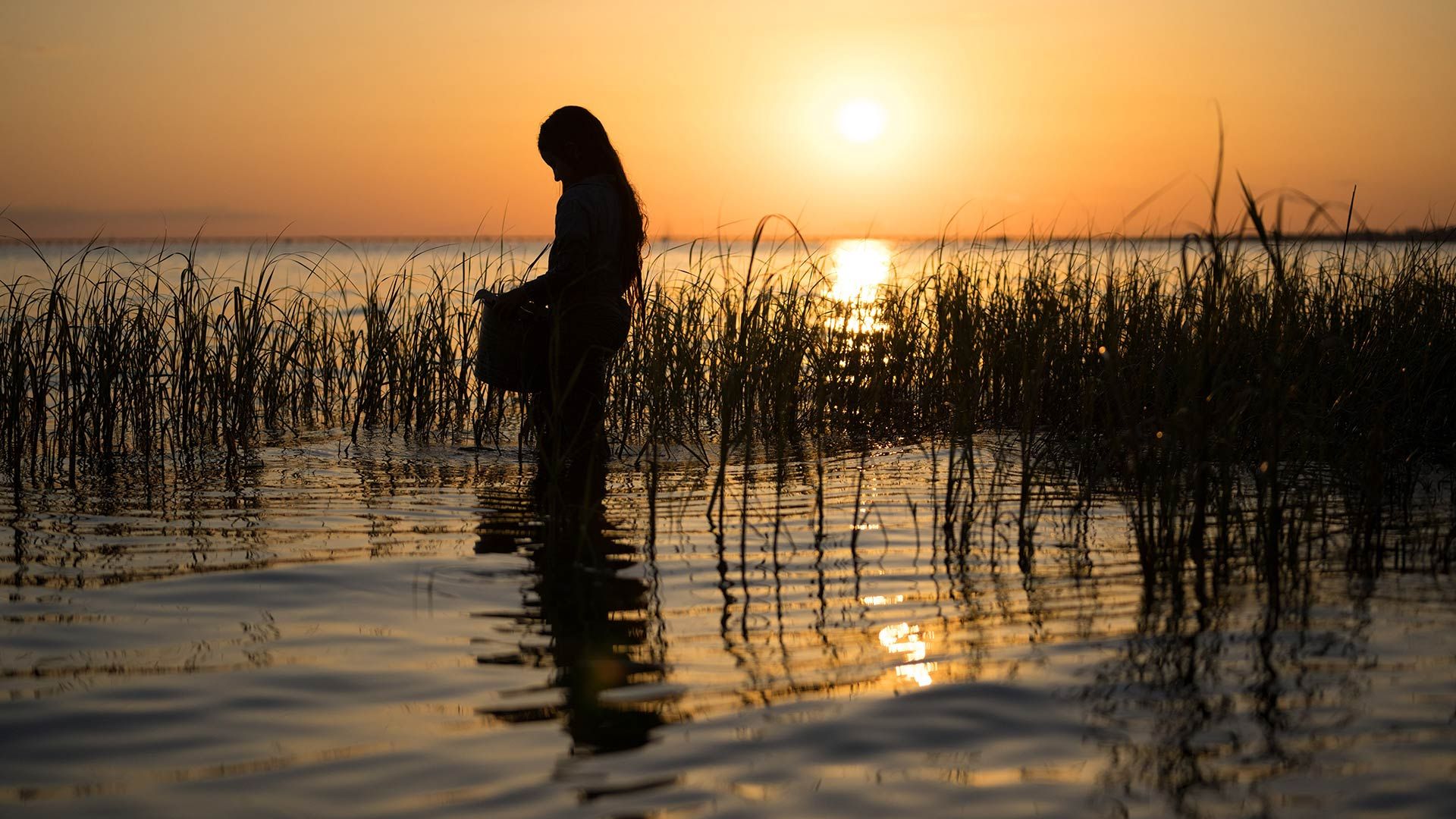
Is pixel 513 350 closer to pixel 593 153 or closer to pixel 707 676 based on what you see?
pixel 593 153

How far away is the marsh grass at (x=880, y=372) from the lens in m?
4.75

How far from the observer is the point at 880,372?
6438mm

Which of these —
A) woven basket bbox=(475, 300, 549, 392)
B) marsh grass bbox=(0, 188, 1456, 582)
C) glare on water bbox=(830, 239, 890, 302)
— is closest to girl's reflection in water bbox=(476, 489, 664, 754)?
marsh grass bbox=(0, 188, 1456, 582)

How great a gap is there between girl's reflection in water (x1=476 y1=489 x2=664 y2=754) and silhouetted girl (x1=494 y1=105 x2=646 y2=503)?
0.94 meters

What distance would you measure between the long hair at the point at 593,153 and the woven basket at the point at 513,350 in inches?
20.8

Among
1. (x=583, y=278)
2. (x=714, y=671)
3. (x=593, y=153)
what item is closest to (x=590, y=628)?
(x=714, y=671)

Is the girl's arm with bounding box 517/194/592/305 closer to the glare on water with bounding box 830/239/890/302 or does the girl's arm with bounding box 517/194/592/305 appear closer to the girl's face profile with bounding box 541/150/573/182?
the girl's face profile with bounding box 541/150/573/182

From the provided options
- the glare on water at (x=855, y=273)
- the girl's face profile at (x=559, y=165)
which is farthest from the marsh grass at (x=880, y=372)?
the girl's face profile at (x=559, y=165)

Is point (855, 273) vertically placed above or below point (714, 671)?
above

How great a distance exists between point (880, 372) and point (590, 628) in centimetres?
373

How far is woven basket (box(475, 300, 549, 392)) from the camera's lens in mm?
5289

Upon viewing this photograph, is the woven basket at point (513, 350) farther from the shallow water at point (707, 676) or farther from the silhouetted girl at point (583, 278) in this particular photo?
the shallow water at point (707, 676)

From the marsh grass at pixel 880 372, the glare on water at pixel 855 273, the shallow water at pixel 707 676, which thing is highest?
the glare on water at pixel 855 273

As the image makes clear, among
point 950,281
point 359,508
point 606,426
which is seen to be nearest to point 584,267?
point 359,508
